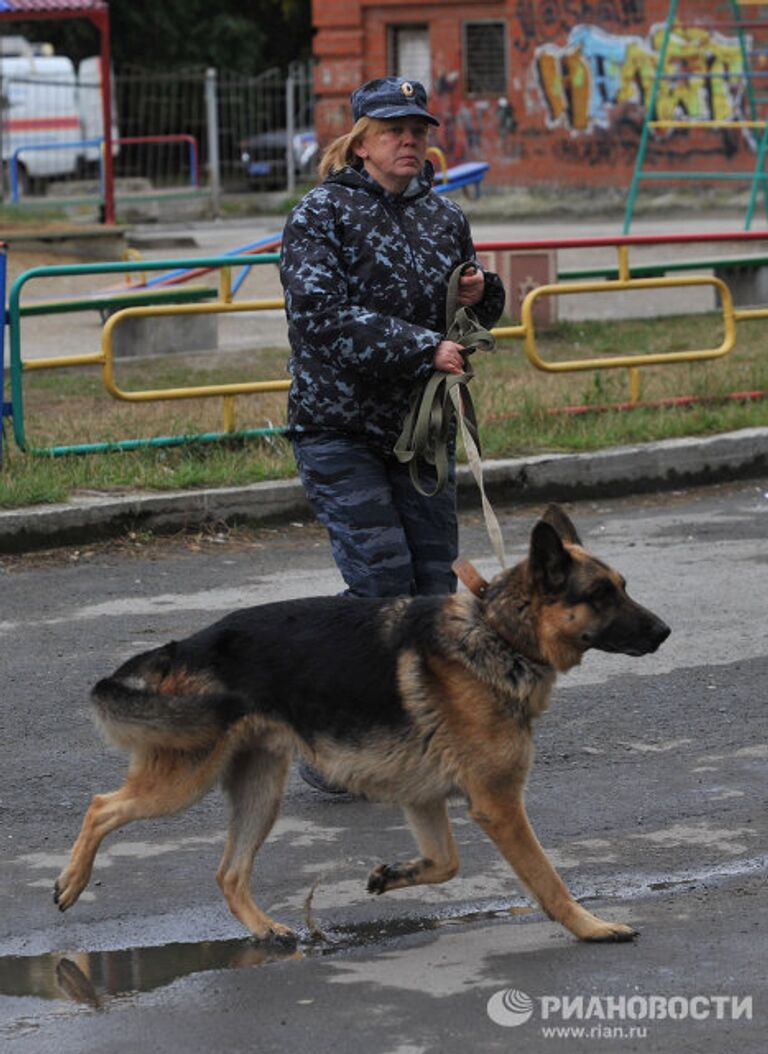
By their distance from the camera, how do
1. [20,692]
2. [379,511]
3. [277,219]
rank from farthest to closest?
[277,219] < [20,692] < [379,511]

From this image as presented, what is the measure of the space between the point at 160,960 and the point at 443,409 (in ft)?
6.06

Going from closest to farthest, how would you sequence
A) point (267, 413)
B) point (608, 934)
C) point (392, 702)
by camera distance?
1. point (608, 934)
2. point (392, 702)
3. point (267, 413)

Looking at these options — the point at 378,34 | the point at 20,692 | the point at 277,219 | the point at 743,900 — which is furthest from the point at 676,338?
the point at 378,34

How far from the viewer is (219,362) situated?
14094mm

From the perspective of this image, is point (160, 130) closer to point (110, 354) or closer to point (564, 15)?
point (564, 15)

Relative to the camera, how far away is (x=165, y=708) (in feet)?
15.1

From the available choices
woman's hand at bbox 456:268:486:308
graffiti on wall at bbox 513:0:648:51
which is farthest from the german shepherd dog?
graffiti on wall at bbox 513:0:648:51

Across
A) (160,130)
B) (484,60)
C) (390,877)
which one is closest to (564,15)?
(484,60)

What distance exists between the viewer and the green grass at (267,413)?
9516 mm

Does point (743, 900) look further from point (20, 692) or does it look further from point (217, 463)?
point (217, 463)

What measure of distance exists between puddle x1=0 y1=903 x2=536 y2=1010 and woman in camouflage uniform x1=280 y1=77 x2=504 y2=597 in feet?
4.00

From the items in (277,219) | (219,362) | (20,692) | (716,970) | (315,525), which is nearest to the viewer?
(716,970)

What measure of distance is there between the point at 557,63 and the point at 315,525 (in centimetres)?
2261

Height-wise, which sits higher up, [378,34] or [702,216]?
[378,34]
